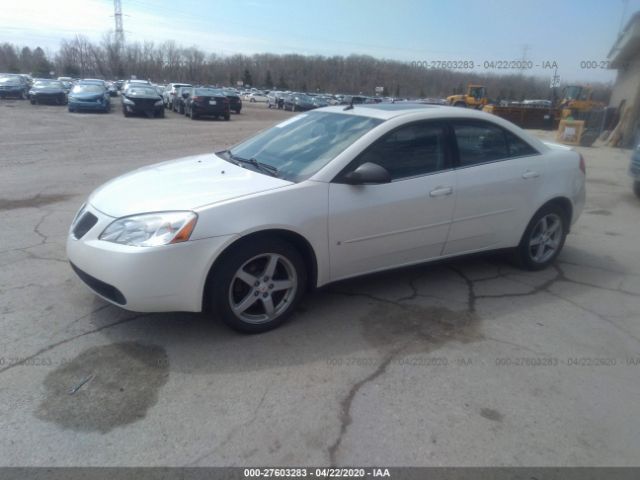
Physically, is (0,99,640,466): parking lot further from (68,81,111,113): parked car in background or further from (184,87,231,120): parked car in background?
(68,81,111,113): parked car in background

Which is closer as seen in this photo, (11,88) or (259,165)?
(259,165)

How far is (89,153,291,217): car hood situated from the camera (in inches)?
127

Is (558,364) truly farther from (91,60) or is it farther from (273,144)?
(91,60)

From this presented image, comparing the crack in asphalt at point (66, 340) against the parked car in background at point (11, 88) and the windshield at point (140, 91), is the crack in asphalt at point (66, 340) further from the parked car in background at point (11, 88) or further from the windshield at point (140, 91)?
the parked car in background at point (11, 88)

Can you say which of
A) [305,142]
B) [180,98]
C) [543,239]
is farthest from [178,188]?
[180,98]

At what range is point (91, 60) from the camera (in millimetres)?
101875

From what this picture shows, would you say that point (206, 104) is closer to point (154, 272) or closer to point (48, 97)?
point (48, 97)

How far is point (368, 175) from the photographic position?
3455mm

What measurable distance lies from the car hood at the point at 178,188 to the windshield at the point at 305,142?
0.23m

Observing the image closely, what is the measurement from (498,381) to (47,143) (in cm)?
1350

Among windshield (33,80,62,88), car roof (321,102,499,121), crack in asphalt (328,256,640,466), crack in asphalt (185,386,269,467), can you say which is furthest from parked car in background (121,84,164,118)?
crack in asphalt (185,386,269,467)

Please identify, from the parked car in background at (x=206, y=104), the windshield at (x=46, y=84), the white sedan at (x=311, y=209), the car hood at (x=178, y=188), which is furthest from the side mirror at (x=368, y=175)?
the windshield at (x=46, y=84)

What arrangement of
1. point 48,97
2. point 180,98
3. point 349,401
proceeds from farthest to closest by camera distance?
point 48,97 < point 180,98 < point 349,401

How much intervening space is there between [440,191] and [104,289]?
2.69 m
